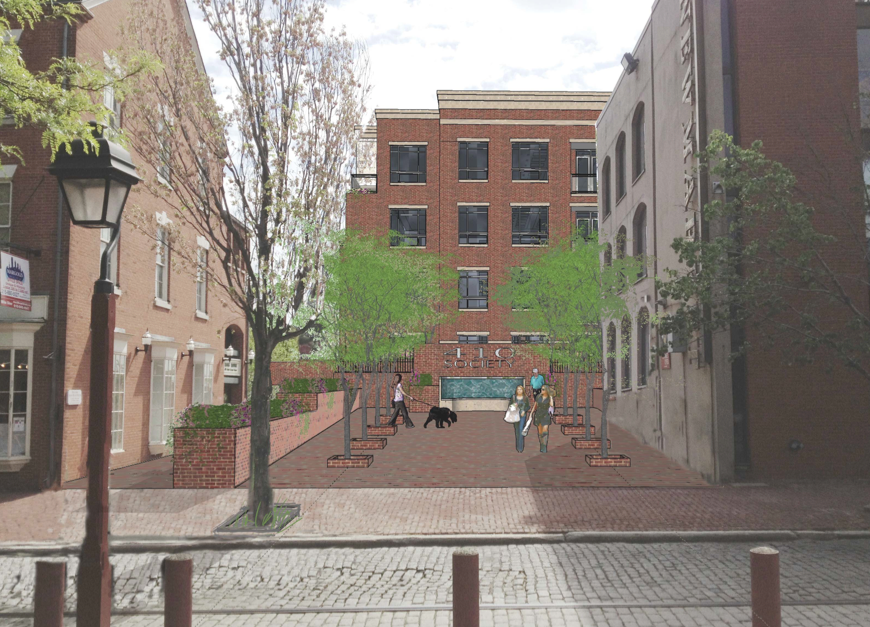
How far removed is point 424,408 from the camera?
127 ft

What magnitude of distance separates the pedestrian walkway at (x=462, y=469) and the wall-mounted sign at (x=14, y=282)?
3665 millimetres

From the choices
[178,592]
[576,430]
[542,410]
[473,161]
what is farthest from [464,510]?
[473,161]

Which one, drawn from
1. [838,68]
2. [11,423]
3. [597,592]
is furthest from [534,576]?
[838,68]

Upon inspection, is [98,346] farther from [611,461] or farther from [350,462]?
[611,461]

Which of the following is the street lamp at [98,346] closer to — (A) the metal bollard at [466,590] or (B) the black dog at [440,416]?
(A) the metal bollard at [466,590]

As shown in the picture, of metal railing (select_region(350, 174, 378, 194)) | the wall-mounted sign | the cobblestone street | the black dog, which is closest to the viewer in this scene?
the cobblestone street

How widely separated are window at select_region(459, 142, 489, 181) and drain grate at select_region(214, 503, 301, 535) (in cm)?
3154

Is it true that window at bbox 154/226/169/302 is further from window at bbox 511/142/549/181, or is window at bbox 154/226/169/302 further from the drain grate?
window at bbox 511/142/549/181

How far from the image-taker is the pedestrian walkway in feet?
49.9

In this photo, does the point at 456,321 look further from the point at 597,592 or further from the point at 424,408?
the point at 597,592

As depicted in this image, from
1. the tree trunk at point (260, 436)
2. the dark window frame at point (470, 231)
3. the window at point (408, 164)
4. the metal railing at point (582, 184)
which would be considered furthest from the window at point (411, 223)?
the tree trunk at point (260, 436)

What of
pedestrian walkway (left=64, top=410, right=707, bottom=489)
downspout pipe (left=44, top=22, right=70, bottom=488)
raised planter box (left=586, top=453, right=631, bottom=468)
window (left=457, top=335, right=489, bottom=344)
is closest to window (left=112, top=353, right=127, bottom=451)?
pedestrian walkway (left=64, top=410, right=707, bottom=489)

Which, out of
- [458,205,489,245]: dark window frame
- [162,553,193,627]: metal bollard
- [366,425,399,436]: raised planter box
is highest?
[458,205,489,245]: dark window frame

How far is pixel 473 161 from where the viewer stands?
4175 centimetres
